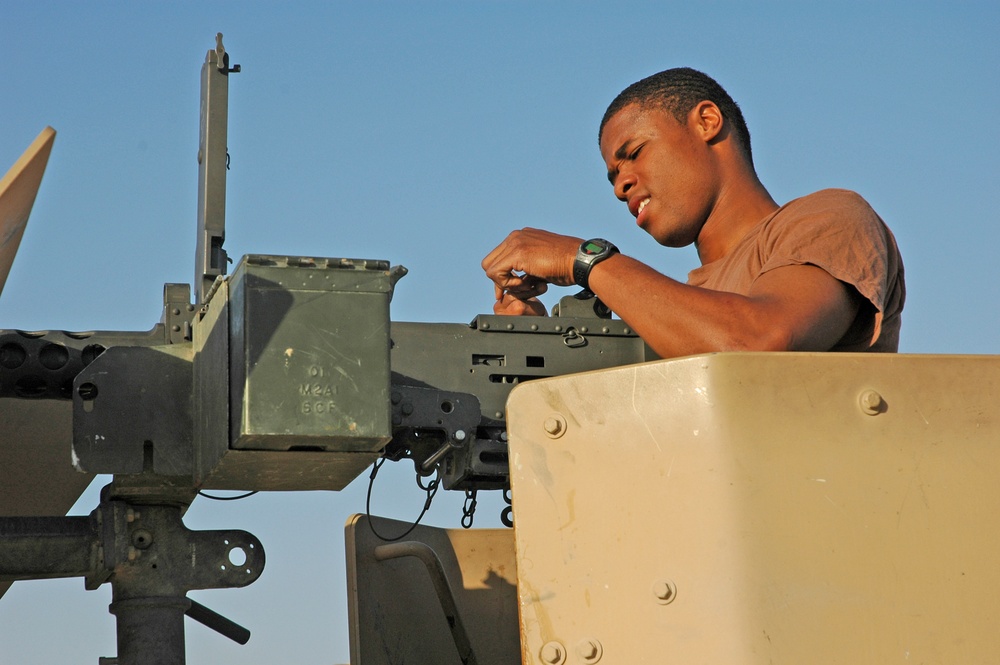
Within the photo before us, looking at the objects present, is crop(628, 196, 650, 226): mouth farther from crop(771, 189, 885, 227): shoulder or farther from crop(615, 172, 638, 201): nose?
crop(771, 189, 885, 227): shoulder

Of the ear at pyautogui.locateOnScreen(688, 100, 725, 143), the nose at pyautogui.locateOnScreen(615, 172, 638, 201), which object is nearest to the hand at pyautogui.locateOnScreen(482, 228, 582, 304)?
the nose at pyautogui.locateOnScreen(615, 172, 638, 201)

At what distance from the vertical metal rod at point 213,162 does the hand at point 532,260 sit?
0.59m

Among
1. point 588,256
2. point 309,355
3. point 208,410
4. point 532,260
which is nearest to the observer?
point 309,355

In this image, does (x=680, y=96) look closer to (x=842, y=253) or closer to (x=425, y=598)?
(x=842, y=253)

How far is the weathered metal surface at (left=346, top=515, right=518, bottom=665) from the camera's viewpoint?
3.66 m

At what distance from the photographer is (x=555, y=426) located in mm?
2486

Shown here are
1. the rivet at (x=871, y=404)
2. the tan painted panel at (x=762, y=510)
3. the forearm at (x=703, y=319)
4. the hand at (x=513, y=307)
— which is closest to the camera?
the tan painted panel at (x=762, y=510)

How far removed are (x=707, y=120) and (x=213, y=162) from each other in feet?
3.97

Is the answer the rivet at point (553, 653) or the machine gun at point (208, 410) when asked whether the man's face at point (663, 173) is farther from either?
the rivet at point (553, 653)

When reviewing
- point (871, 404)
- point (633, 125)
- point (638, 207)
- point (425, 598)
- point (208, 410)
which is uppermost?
point (633, 125)

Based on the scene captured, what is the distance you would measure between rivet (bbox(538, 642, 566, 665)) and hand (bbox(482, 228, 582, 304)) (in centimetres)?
92

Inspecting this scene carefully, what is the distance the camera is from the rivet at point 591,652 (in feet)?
7.71

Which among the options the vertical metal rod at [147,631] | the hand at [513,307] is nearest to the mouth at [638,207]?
the hand at [513,307]

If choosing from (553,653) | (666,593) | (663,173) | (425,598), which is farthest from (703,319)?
(425,598)
